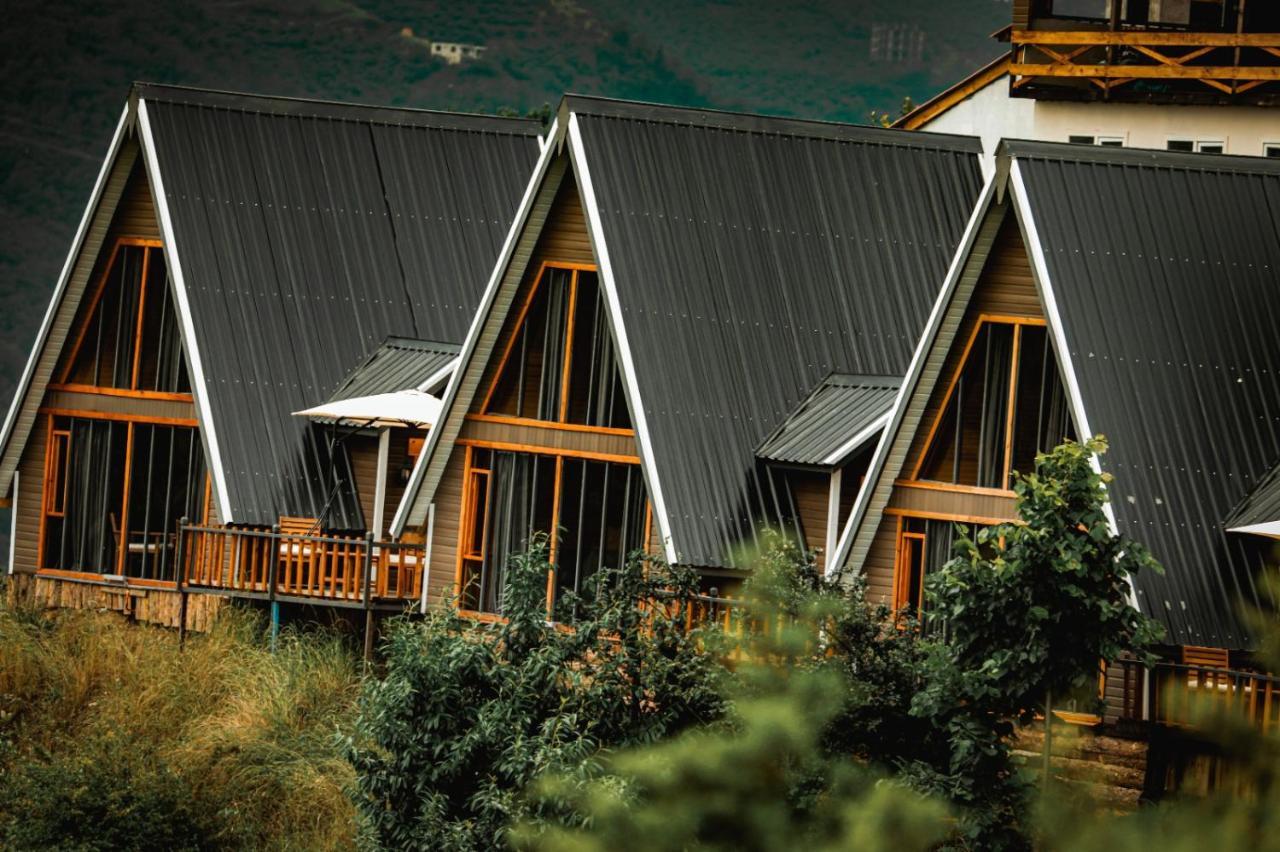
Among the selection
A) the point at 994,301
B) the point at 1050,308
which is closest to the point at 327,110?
the point at 994,301

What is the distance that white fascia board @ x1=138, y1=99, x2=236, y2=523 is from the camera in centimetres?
3030

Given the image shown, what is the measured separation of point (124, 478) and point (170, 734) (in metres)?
5.58

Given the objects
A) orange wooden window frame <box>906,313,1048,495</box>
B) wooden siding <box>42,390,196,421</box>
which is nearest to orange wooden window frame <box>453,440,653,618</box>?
orange wooden window frame <box>906,313,1048,495</box>

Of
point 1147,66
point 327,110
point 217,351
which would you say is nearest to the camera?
point 217,351

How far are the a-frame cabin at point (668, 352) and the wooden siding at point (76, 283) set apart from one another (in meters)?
6.82

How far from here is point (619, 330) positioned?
26.5 metres

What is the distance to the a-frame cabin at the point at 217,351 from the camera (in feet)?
102

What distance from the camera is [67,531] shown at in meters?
32.4

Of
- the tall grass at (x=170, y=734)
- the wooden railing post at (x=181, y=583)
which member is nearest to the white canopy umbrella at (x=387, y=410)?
the wooden railing post at (x=181, y=583)

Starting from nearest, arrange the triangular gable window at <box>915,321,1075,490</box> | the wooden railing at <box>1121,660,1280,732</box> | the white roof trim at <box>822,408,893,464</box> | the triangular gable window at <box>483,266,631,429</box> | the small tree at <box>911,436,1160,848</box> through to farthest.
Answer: the small tree at <box>911,436,1160,848</box> < the wooden railing at <box>1121,660,1280,732</box> < the triangular gable window at <box>915,321,1075,490</box> < the white roof trim at <box>822,408,893,464</box> < the triangular gable window at <box>483,266,631,429</box>

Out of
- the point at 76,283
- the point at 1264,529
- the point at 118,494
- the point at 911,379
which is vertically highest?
the point at 76,283

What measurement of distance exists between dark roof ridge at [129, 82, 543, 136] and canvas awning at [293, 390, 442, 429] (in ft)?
18.3

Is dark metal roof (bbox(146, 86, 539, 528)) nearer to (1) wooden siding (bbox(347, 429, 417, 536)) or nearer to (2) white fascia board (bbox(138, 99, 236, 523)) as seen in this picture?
(2) white fascia board (bbox(138, 99, 236, 523))

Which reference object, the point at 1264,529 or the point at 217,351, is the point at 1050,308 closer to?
the point at 1264,529
